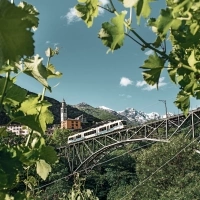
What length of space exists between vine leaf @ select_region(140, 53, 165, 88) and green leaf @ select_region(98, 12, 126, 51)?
6 cm

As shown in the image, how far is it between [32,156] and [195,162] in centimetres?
1905

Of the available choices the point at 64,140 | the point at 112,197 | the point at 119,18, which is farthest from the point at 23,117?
the point at 64,140

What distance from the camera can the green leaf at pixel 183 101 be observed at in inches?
30.6

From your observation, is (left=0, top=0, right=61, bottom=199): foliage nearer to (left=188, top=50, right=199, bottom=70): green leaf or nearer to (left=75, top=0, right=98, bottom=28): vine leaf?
(left=75, top=0, right=98, bottom=28): vine leaf

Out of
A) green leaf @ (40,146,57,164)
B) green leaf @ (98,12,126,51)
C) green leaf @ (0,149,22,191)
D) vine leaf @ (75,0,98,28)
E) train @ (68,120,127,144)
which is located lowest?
green leaf @ (0,149,22,191)

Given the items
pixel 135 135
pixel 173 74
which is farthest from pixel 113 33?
pixel 135 135

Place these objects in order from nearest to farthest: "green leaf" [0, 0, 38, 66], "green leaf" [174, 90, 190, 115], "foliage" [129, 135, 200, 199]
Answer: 1. "green leaf" [0, 0, 38, 66]
2. "green leaf" [174, 90, 190, 115]
3. "foliage" [129, 135, 200, 199]

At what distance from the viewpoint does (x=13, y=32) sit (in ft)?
0.72

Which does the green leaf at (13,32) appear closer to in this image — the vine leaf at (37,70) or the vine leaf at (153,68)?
the vine leaf at (37,70)

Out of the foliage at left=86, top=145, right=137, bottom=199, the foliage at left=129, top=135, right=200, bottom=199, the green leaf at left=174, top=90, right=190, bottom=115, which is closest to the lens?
the green leaf at left=174, top=90, right=190, bottom=115

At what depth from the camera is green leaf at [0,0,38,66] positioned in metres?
0.21

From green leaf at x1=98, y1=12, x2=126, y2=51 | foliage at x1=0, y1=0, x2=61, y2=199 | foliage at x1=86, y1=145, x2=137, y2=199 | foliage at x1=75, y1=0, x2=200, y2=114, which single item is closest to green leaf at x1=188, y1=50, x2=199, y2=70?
foliage at x1=75, y1=0, x2=200, y2=114

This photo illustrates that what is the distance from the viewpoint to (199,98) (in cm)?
70

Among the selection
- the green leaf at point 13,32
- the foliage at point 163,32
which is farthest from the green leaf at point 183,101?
the green leaf at point 13,32
